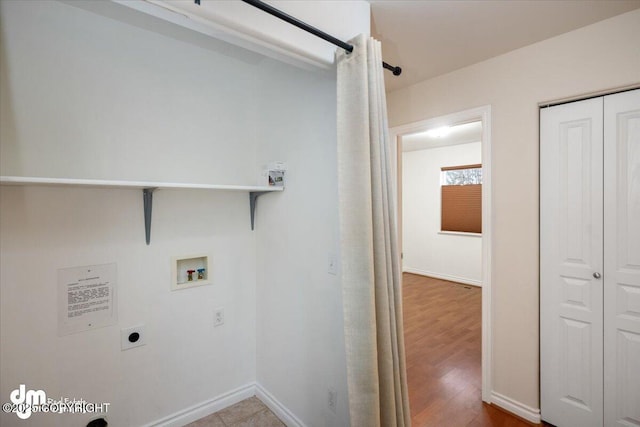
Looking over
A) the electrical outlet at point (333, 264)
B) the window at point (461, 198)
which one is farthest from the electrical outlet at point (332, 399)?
the window at point (461, 198)

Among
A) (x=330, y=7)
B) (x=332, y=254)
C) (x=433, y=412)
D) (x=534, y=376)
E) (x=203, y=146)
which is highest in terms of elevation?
(x=330, y=7)

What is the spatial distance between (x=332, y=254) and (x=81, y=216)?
56.4 inches

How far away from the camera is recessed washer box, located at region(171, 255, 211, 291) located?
1903 millimetres

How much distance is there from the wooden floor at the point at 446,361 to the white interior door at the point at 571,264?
383mm

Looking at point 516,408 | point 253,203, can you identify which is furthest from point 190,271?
point 516,408

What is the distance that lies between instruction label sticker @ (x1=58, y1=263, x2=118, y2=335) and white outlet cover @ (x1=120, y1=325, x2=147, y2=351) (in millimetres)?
93

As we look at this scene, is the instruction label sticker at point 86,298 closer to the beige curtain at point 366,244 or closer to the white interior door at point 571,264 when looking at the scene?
the beige curtain at point 366,244

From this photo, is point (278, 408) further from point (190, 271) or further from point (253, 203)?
point (253, 203)

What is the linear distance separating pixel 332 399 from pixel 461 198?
190 inches

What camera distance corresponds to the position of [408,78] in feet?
7.83

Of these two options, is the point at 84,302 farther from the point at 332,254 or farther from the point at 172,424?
the point at 332,254

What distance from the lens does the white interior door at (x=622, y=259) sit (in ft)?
5.30

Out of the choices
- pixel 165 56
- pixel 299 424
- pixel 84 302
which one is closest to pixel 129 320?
pixel 84 302

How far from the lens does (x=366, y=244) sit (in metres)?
1.23
